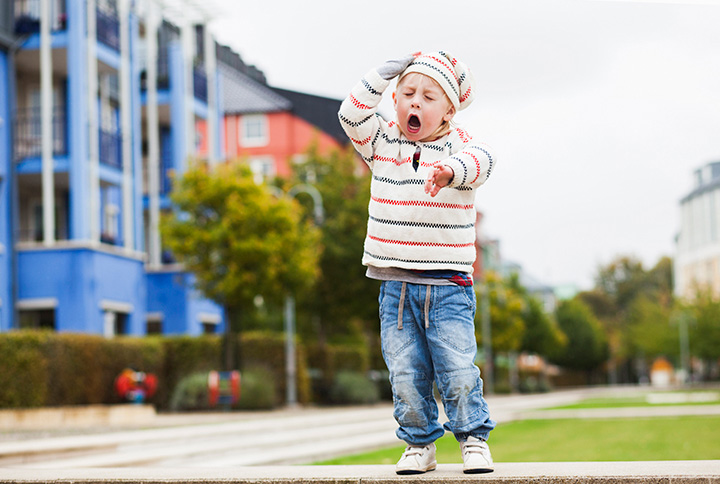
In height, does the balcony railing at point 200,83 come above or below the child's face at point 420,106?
above

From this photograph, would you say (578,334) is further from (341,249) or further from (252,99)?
(341,249)

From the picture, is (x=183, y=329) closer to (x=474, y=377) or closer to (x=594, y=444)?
(x=594, y=444)

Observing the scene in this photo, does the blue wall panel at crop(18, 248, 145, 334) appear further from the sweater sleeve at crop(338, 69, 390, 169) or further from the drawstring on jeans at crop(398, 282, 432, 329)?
the drawstring on jeans at crop(398, 282, 432, 329)

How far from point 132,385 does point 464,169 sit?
53.9 feet

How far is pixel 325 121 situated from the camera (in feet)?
166

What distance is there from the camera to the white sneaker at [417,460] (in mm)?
4144

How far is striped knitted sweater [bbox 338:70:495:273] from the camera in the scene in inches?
166

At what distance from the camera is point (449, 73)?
436 centimetres

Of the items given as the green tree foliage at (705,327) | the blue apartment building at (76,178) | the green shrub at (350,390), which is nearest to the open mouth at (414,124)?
the blue apartment building at (76,178)

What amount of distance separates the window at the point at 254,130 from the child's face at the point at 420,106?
45.3 metres

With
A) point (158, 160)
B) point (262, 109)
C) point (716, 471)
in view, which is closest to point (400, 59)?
point (716, 471)

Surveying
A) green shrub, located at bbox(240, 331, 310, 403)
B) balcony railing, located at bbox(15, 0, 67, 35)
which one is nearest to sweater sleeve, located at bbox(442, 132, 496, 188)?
green shrub, located at bbox(240, 331, 310, 403)

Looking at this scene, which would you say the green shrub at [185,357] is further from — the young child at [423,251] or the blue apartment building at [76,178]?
the young child at [423,251]

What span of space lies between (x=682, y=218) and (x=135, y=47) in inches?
2904
